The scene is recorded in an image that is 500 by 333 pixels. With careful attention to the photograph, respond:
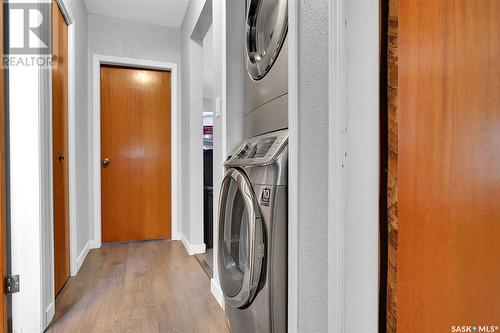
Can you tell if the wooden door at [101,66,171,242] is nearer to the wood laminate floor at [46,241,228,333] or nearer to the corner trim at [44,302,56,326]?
the wood laminate floor at [46,241,228,333]

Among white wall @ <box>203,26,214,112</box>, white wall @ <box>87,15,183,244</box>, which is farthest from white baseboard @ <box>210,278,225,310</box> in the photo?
white wall @ <box>203,26,214,112</box>

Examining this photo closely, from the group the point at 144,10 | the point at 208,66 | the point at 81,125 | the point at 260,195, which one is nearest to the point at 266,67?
the point at 260,195

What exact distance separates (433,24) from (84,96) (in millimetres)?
3002

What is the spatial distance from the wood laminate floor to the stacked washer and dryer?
0.48 metres

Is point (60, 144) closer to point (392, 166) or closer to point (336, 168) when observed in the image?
point (336, 168)

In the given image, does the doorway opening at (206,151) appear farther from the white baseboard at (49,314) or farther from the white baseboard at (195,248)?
the white baseboard at (49,314)

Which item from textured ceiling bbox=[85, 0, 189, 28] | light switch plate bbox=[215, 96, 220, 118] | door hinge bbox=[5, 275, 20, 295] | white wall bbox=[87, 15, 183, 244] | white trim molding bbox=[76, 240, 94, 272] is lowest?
white trim molding bbox=[76, 240, 94, 272]

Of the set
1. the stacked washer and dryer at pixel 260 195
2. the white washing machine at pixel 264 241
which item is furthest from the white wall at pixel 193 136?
the white washing machine at pixel 264 241

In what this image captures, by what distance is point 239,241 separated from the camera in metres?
1.34

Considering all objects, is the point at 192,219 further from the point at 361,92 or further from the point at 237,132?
the point at 361,92

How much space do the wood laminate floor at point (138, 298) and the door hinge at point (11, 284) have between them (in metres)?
0.30

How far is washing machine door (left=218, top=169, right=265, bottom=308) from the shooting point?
983 mm

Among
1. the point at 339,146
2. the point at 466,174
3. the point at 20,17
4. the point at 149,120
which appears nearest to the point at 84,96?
the point at 149,120

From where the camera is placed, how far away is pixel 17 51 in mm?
1392
